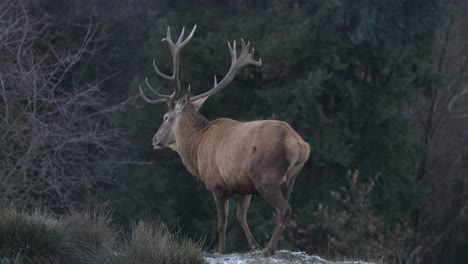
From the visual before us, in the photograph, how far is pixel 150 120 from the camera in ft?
73.0

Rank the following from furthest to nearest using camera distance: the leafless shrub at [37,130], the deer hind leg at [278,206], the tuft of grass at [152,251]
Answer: the leafless shrub at [37,130] < the deer hind leg at [278,206] < the tuft of grass at [152,251]

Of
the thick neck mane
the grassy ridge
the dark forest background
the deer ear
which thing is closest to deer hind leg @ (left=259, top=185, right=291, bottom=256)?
the grassy ridge

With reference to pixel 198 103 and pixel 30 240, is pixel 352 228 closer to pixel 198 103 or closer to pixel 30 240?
pixel 198 103

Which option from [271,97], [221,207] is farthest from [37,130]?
[221,207]

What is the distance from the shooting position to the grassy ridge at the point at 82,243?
9.31 m

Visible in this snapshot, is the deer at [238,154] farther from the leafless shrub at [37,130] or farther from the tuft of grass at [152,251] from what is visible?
the leafless shrub at [37,130]

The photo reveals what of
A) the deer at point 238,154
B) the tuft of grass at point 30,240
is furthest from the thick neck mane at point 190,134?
the tuft of grass at point 30,240

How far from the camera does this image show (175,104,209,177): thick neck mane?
11.9m

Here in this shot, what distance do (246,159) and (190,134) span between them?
1812mm

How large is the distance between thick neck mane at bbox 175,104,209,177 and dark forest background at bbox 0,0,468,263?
810cm

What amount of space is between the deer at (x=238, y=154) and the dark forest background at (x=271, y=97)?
8089 mm

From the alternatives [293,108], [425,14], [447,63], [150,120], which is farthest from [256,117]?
[447,63]

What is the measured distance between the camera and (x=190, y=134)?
12.0 meters

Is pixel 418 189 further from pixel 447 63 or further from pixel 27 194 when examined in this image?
pixel 27 194
